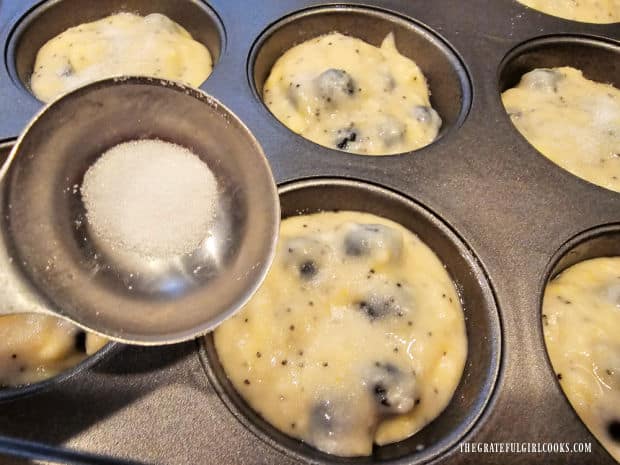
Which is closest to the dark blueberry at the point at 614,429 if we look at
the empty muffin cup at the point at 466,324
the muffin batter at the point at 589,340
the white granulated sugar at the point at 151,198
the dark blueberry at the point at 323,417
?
the muffin batter at the point at 589,340

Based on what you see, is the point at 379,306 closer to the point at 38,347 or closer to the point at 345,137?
the point at 345,137

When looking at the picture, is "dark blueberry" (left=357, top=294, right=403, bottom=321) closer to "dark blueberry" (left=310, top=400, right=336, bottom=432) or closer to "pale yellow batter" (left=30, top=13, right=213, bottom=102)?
"dark blueberry" (left=310, top=400, right=336, bottom=432)

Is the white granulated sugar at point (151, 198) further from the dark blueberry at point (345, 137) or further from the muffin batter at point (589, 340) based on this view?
the muffin batter at point (589, 340)

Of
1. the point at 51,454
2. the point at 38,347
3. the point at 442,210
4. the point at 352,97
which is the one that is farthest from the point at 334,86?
the point at 51,454

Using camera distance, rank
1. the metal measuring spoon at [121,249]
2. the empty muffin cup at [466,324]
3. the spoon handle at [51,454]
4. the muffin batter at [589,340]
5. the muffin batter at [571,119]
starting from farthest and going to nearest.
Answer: the muffin batter at [571,119] < the muffin batter at [589,340] < the empty muffin cup at [466,324] < the spoon handle at [51,454] < the metal measuring spoon at [121,249]

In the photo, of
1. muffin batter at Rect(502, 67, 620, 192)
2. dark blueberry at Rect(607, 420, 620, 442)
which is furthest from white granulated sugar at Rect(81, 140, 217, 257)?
muffin batter at Rect(502, 67, 620, 192)

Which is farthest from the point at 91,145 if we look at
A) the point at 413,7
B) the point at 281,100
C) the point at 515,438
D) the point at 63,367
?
the point at 413,7
